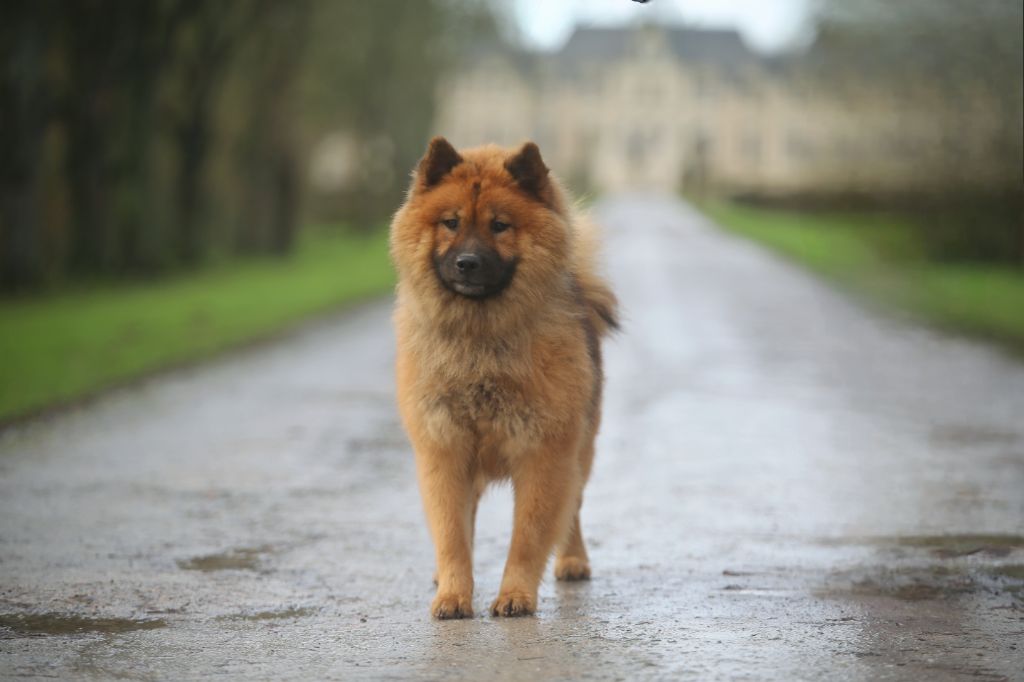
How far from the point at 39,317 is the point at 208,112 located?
1392 cm

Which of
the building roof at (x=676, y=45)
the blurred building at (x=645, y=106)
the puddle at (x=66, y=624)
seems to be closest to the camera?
the puddle at (x=66, y=624)

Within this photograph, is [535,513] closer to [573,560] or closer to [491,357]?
[491,357]

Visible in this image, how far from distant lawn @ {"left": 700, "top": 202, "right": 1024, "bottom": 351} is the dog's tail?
1350 cm

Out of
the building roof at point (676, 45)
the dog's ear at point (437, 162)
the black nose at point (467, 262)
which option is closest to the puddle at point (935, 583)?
the black nose at point (467, 262)

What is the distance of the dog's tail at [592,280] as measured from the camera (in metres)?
7.41

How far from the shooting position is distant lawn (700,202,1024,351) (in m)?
24.6

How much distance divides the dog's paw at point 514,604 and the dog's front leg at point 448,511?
13 centimetres

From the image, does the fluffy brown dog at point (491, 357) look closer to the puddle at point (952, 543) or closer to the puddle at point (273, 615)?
the puddle at point (273, 615)

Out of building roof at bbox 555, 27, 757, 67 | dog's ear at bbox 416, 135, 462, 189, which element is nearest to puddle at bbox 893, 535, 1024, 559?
dog's ear at bbox 416, 135, 462, 189

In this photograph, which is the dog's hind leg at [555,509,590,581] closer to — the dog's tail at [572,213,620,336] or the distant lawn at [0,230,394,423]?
the dog's tail at [572,213,620,336]

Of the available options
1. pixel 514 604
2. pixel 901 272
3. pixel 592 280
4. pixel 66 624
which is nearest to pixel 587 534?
pixel 592 280

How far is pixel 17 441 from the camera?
1225cm

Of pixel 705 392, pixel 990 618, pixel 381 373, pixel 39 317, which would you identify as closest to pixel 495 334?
pixel 990 618

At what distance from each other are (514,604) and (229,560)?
190 cm
